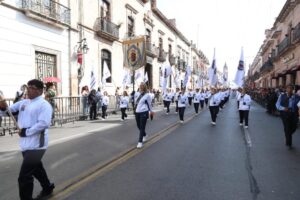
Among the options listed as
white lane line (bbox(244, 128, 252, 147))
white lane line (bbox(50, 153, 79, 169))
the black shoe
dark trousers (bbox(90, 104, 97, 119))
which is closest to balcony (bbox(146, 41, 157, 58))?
dark trousers (bbox(90, 104, 97, 119))

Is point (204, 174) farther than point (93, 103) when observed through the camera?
No

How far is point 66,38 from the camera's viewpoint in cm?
1722

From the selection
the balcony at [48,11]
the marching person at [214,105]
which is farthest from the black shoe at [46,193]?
the balcony at [48,11]

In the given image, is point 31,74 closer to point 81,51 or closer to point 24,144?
point 81,51

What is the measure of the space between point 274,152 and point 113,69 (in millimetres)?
17460

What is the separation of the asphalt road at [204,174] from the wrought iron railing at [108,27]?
14460mm

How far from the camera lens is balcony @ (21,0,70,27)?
13.9m

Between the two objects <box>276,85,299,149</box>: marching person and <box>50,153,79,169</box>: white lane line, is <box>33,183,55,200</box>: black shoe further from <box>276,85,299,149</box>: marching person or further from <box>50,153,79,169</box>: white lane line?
<box>276,85,299,149</box>: marching person

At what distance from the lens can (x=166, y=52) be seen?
37.9 metres

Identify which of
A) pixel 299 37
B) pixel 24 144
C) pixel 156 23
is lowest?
pixel 24 144

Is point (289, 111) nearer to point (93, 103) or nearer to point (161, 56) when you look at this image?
A: point (93, 103)

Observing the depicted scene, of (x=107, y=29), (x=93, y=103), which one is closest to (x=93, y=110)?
(x=93, y=103)

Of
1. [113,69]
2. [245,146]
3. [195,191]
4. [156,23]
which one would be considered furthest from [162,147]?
[156,23]

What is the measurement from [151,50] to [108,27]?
416 inches
